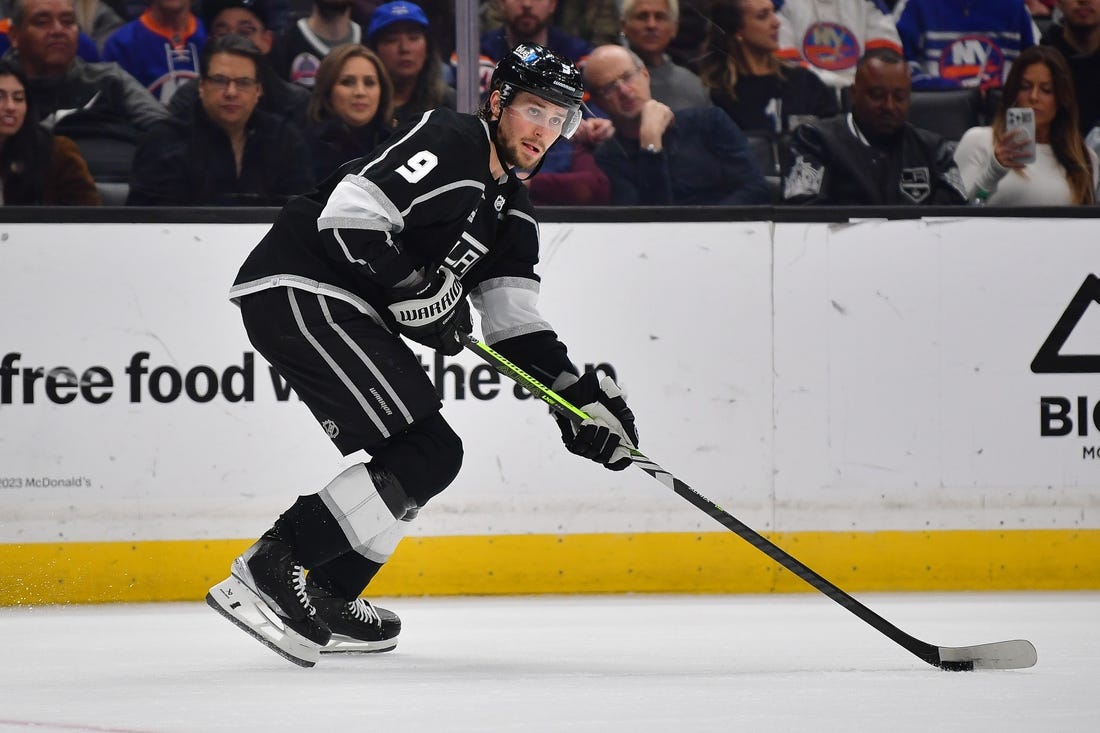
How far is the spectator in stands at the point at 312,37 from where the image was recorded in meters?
4.41

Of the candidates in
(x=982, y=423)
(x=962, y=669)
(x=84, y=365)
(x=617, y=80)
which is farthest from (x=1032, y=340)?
(x=84, y=365)

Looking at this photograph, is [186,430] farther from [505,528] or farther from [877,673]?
[877,673]

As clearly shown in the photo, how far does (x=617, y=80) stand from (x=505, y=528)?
1.48 metres

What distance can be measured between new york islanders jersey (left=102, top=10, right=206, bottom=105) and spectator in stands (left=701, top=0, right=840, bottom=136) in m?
1.61

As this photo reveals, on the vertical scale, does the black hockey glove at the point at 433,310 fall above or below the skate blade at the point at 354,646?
above

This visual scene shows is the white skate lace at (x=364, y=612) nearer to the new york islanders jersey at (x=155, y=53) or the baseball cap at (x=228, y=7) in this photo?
the new york islanders jersey at (x=155, y=53)

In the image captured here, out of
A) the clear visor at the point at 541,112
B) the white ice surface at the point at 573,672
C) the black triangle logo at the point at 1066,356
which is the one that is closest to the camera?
the white ice surface at the point at 573,672

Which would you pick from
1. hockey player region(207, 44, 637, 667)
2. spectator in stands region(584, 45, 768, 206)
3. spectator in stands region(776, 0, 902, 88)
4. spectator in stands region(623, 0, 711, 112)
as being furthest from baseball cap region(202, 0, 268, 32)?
hockey player region(207, 44, 637, 667)

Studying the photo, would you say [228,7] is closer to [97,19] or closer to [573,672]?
[97,19]

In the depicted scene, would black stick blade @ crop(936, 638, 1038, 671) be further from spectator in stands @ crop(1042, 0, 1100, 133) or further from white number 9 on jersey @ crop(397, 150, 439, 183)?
spectator in stands @ crop(1042, 0, 1100, 133)

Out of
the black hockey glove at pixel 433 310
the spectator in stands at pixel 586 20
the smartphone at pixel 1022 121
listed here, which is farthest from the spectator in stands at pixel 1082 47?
the black hockey glove at pixel 433 310

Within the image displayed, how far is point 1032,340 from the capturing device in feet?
13.6

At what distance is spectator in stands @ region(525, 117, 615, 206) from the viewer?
433cm

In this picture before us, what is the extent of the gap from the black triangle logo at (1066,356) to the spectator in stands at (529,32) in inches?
65.3
